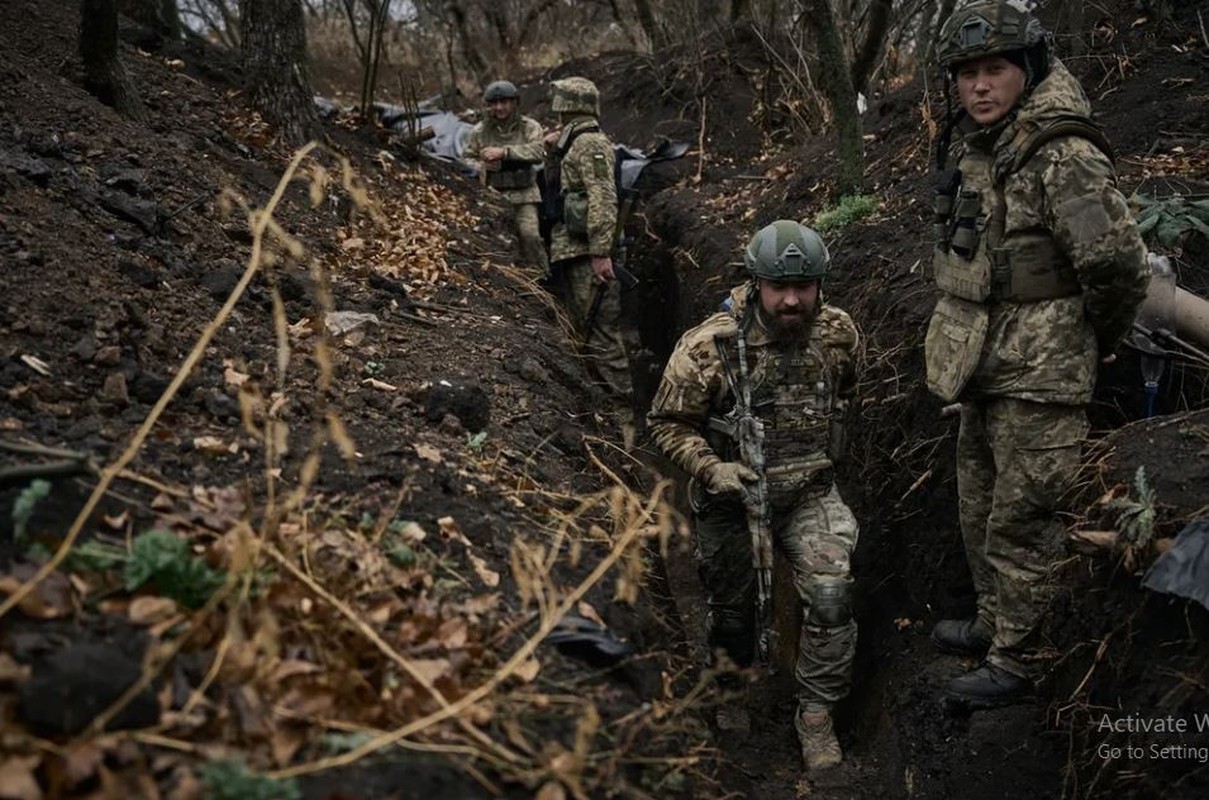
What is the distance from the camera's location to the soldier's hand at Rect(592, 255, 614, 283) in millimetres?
8406

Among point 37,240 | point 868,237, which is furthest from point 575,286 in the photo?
point 37,240

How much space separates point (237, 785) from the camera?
2076mm

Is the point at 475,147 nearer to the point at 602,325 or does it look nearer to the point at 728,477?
the point at 602,325

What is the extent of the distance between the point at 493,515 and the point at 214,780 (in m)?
1.70

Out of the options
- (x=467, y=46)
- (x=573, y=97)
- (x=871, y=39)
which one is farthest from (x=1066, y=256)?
(x=467, y=46)

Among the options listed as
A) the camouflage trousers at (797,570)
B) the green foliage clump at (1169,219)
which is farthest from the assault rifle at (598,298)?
the green foliage clump at (1169,219)

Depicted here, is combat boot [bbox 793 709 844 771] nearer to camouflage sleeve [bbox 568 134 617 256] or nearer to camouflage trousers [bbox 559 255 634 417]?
camouflage trousers [bbox 559 255 634 417]

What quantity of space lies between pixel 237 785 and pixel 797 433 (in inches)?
130

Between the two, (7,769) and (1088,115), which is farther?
(1088,115)

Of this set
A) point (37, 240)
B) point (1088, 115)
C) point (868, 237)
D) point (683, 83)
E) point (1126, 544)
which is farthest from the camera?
point (683, 83)

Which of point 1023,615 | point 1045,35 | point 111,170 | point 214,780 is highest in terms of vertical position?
point 1045,35

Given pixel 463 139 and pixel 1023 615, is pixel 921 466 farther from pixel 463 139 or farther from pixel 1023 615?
pixel 463 139

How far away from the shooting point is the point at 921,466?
5375mm

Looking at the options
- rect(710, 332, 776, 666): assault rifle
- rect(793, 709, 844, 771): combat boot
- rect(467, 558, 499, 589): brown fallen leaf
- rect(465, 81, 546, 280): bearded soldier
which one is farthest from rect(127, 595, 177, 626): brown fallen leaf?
rect(465, 81, 546, 280): bearded soldier
